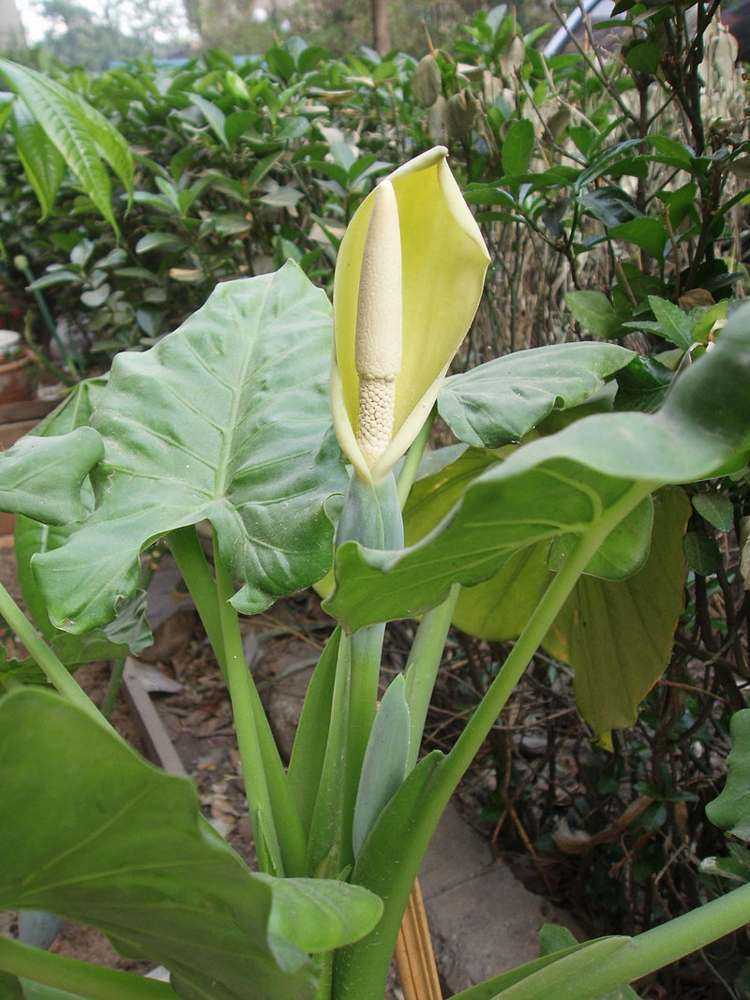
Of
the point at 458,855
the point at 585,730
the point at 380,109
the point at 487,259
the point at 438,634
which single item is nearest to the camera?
the point at 487,259

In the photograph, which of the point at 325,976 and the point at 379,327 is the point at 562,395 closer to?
the point at 379,327

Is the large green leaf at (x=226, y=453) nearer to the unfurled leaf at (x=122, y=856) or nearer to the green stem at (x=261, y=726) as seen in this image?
the green stem at (x=261, y=726)

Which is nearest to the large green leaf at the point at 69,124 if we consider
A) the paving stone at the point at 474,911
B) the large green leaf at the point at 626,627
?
the large green leaf at the point at 626,627

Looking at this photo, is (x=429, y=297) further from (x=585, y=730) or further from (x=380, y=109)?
(x=380, y=109)

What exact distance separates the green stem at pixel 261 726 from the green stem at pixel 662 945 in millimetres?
194

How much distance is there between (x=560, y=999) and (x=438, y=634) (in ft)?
0.82

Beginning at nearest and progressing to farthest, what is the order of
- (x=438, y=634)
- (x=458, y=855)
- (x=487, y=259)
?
1. (x=487, y=259)
2. (x=438, y=634)
3. (x=458, y=855)

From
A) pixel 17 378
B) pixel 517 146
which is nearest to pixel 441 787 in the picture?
pixel 517 146

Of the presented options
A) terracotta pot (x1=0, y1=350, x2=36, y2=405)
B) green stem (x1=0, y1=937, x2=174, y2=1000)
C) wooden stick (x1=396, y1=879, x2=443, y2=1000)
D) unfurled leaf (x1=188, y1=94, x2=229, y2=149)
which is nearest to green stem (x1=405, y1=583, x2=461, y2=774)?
wooden stick (x1=396, y1=879, x2=443, y2=1000)

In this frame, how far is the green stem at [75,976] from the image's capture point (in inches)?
18.8

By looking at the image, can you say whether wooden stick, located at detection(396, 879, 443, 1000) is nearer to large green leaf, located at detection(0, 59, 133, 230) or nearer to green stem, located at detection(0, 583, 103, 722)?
green stem, located at detection(0, 583, 103, 722)

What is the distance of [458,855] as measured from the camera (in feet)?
3.91

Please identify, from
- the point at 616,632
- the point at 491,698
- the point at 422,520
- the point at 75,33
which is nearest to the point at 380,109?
the point at 422,520

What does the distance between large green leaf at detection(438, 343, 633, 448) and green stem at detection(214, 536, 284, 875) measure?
0.20m
